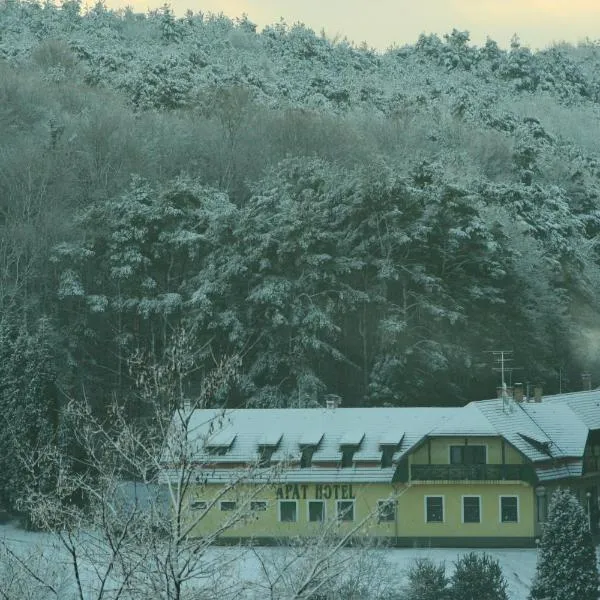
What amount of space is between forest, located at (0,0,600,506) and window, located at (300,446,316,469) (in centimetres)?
568

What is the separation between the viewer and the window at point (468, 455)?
4716 centimetres

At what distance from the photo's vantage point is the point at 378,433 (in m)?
48.7

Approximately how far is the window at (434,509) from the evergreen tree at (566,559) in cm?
907

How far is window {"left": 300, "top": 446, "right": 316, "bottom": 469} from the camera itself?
47.7 metres

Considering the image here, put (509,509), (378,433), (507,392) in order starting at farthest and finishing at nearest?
(507,392) → (378,433) → (509,509)

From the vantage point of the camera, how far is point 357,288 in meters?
59.5

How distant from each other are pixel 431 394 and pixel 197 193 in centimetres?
1395

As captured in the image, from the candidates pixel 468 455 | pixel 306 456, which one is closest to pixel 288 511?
pixel 306 456

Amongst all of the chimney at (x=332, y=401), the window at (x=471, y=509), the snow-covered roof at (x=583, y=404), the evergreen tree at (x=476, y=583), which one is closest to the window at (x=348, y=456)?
the chimney at (x=332, y=401)

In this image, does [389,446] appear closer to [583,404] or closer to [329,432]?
[329,432]

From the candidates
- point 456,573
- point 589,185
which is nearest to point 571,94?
point 589,185

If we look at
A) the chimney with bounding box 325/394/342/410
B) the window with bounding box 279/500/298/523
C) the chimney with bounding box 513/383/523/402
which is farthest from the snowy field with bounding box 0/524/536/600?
the chimney with bounding box 513/383/523/402

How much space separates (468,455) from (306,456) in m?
5.49

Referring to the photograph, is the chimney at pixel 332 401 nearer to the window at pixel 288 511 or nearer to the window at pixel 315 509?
the window at pixel 315 509
